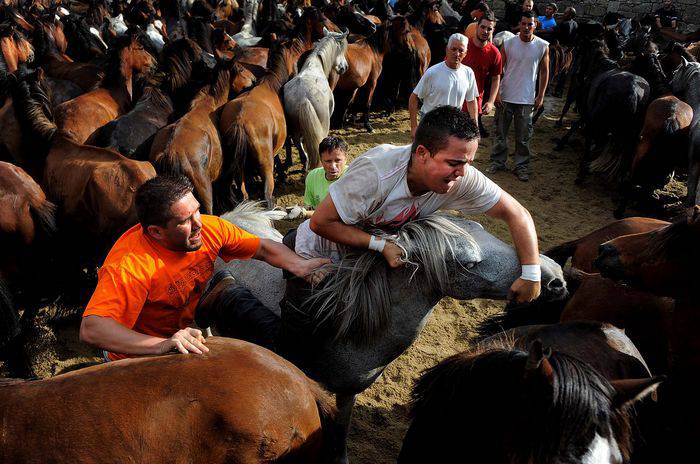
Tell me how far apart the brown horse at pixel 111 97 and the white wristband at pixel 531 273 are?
15.8 ft

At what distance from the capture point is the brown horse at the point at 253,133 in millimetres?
5297

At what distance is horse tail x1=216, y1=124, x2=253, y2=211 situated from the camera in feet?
17.3

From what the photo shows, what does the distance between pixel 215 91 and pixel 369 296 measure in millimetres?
4505

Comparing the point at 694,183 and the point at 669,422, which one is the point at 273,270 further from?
the point at 694,183

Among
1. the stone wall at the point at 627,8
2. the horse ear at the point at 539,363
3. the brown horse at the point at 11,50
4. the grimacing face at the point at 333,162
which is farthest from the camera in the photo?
the stone wall at the point at 627,8

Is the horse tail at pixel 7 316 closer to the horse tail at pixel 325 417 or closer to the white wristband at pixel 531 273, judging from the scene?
the horse tail at pixel 325 417

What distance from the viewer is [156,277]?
7.11 feet

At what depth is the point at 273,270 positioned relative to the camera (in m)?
2.89

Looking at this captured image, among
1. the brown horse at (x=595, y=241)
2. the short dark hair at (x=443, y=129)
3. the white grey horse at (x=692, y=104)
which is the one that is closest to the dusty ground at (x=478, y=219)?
the white grey horse at (x=692, y=104)

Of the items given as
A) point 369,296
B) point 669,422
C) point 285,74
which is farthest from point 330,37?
point 669,422

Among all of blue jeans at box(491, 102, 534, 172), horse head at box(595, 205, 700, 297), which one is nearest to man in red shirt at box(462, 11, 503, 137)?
blue jeans at box(491, 102, 534, 172)

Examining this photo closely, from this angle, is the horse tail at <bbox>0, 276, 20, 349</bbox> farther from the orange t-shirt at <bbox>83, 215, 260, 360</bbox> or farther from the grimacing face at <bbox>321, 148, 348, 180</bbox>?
the grimacing face at <bbox>321, 148, 348, 180</bbox>

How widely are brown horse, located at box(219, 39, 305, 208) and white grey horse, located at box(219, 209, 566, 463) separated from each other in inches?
134

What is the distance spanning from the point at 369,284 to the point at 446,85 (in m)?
3.75
